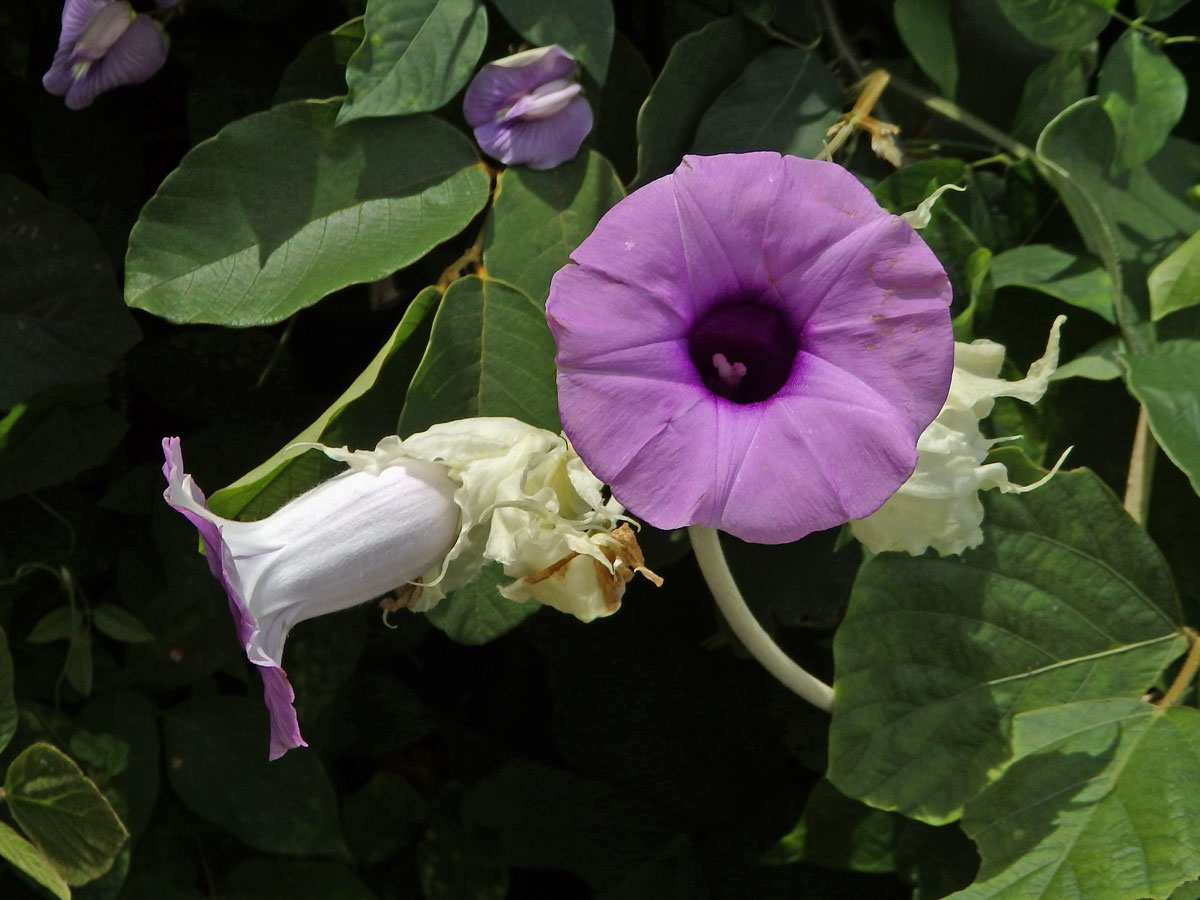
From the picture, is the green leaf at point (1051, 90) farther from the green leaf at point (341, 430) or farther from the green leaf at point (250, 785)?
the green leaf at point (250, 785)

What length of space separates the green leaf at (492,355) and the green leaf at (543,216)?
0.07 ft

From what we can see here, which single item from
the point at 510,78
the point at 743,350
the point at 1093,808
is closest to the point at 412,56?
the point at 510,78

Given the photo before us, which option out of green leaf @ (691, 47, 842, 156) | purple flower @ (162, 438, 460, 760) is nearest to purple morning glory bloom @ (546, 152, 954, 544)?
purple flower @ (162, 438, 460, 760)

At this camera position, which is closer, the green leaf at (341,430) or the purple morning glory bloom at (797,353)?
the purple morning glory bloom at (797,353)

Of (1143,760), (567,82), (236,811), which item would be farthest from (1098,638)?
(236,811)

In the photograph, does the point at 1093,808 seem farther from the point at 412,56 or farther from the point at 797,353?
the point at 412,56

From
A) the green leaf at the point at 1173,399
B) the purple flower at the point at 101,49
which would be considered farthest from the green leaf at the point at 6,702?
the green leaf at the point at 1173,399

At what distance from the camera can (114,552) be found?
951 millimetres

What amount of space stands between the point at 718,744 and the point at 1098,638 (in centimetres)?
40

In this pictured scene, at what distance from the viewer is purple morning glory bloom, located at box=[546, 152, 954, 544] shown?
0.51 meters

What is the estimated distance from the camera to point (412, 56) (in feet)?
2.31

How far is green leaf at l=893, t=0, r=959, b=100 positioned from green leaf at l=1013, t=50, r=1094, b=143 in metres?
0.06

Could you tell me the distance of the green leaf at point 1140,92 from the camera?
0.77 m

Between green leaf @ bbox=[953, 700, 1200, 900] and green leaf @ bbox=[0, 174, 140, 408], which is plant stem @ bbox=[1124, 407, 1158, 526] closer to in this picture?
green leaf @ bbox=[953, 700, 1200, 900]
